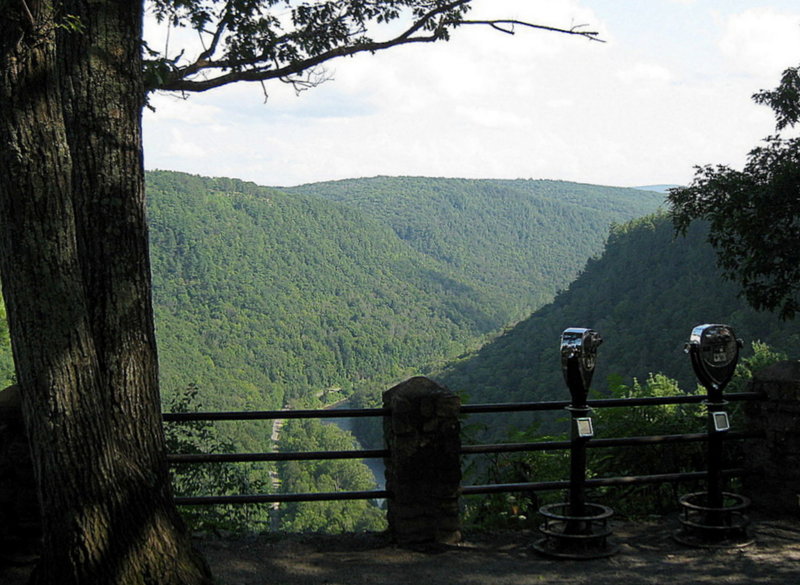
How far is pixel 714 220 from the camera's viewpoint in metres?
10.8

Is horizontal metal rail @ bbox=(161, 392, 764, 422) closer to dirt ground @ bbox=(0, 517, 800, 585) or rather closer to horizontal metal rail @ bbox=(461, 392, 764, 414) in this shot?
horizontal metal rail @ bbox=(461, 392, 764, 414)

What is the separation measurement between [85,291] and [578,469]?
291 centimetres

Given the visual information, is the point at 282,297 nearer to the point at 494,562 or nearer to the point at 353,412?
the point at 353,412

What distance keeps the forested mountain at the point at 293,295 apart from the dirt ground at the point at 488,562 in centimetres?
7797

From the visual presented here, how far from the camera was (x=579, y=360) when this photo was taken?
4.68 m

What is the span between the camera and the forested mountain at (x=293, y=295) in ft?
349

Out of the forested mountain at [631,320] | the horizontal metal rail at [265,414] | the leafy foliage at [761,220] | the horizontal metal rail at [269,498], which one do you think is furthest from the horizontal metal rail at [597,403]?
the forested mountain at [631,320]

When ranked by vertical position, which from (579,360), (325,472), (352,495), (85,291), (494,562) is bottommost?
(325,472)

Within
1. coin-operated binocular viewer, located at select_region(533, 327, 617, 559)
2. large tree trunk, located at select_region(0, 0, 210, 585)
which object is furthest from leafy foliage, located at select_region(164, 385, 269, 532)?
coin-operated binocular viewer, located at select_region(533, 327, 617, 559)

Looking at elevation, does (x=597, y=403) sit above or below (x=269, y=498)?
above

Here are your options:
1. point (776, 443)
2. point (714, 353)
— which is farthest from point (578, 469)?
point (776, 443)

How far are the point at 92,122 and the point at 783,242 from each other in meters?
8.93

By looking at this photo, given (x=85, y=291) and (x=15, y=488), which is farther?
(x=15, y=488)

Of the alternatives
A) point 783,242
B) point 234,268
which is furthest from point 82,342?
point 234,268
